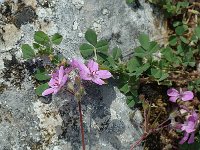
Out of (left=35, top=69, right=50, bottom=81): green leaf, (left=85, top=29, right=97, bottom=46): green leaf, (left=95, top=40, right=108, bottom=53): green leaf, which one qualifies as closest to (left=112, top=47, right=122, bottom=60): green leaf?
(left=95, top=40, right=108, bottom=53): green leaf

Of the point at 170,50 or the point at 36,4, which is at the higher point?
the point at 36,4

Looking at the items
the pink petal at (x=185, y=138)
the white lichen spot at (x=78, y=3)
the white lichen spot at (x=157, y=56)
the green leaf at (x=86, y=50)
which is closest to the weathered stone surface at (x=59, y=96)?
the white lichen spot at (x=78, y=3)

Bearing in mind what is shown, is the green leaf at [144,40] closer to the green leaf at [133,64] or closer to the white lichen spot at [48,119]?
the green leaf at [133,64]

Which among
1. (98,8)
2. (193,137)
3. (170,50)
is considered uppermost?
(98,8)

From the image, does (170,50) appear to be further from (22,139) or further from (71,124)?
(22,139)

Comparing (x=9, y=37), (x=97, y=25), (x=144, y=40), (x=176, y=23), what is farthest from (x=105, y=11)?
(x=9, y=37)

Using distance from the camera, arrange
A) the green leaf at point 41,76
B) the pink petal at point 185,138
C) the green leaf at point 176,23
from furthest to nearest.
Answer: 1. the green leaf at point 176,23
2. the pink petal at point 185,138
3. the green leaf at point 41,76

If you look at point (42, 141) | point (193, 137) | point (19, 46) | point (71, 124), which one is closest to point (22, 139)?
point (42, 141)
